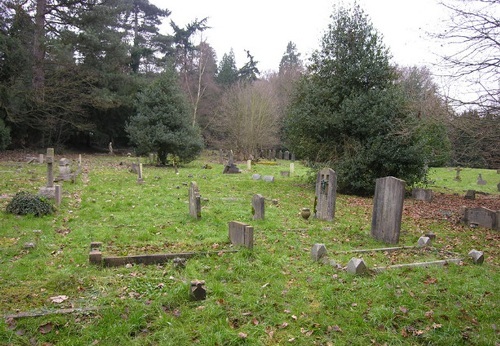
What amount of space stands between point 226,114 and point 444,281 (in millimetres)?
34117

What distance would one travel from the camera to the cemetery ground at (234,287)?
412 centimetres

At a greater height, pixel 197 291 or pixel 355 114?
pixel 355 114

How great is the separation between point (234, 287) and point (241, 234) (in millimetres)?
1850

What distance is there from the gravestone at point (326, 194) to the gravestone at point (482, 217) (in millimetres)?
4005

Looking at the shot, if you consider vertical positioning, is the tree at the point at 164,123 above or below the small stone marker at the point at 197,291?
above

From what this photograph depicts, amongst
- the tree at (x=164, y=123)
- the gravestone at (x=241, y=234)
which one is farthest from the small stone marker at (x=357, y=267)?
the tree at (x=164, y=123)

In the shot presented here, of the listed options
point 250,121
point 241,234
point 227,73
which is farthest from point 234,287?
point 227,73

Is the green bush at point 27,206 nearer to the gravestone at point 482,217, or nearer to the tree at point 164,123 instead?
the gravestone at point 482,217

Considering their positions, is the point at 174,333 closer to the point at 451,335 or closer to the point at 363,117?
the point at 451,335

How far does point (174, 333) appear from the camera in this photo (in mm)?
4113

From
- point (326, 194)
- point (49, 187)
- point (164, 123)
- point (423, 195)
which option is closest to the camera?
point (326, 194)

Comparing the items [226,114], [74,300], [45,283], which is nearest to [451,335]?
[74,300]

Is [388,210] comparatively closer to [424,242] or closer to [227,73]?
[424,242]

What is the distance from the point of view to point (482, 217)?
1049 centimetres
